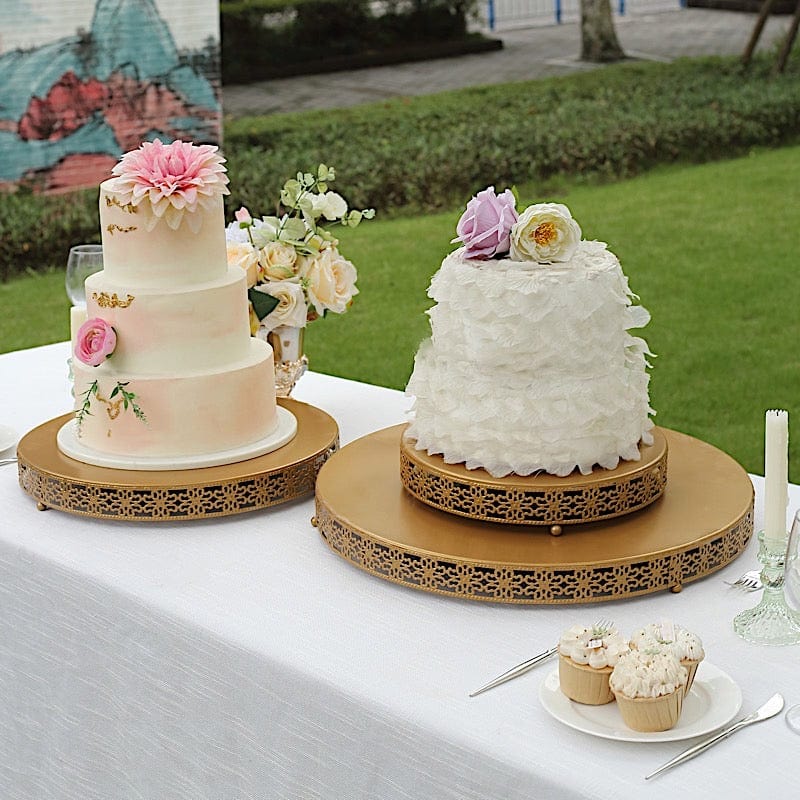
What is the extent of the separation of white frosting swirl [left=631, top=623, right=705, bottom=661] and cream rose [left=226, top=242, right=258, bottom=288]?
1106 mm

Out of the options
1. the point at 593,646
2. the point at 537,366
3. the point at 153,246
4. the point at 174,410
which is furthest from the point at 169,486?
the point at 593,646

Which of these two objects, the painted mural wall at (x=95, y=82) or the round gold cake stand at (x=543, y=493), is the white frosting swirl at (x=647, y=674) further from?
the painted mural wall at (x=95, y=82)

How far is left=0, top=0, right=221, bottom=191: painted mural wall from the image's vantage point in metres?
7.62

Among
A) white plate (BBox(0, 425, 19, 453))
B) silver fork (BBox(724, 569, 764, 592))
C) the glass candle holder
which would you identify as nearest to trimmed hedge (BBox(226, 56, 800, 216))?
white plate (BBox(0, 425, 19, 453))

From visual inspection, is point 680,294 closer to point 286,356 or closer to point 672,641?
point 286,356

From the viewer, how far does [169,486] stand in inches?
73.8

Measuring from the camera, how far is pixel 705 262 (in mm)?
7168

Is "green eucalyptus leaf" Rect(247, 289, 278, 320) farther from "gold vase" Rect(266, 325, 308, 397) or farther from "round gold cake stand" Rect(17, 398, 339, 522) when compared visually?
"round gold cake stand" Rect(17, 398, 339, 522)

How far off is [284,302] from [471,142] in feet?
25.9

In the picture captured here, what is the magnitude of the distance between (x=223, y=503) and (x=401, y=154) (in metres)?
7.96

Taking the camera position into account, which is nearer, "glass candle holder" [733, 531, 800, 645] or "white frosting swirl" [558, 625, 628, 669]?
"white frosting swirl" [558, 625, 628, 669]

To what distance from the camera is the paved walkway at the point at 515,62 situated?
454 inches

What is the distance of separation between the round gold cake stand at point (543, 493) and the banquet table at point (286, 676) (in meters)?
0.13

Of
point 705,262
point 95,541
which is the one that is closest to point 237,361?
point 95,541
